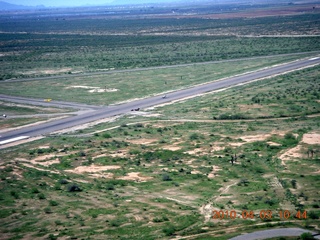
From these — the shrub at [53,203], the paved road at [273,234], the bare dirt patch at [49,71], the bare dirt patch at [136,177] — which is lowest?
the bare dirt patch at [136,177]

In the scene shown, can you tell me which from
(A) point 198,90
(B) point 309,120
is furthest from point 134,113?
(B) point 309,120

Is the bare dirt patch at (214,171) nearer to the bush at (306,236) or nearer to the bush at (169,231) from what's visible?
the bush at (169,231)

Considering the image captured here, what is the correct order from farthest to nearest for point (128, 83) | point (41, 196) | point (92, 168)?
point (128, 83)
point (92, 168)
point (41, 196)

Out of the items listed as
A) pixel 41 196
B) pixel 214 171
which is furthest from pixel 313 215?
pixel 41 196

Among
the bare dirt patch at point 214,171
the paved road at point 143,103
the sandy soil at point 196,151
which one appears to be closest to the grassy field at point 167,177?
the bare dirt patch at point 214,171

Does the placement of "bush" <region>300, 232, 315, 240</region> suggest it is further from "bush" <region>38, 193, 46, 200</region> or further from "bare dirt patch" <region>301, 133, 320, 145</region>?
"bare dirt patch" <region>301, 133, 320, 145</region>

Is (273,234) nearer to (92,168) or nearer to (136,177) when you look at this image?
(136,177)

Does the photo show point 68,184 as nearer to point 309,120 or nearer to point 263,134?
point 263,134
